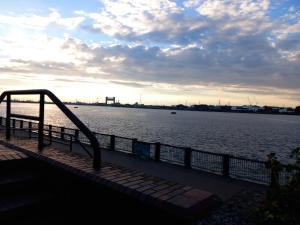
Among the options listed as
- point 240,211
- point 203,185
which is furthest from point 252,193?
point 203,185

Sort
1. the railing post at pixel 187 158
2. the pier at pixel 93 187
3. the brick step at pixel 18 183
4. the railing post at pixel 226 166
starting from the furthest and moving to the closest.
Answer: the railing post at pixel 187 158 → the railing post at pixel 226 166 → the brick step at pixel 18 183 → the pier at pixel 93 187

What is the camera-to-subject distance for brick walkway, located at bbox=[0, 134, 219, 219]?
3.90 metres

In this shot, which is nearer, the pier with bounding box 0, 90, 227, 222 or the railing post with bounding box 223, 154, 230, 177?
the pier with bounding box 0, 90, 227, 222

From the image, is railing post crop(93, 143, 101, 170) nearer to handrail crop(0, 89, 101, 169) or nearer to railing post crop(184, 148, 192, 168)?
handrail crop(0, 89, 101, 169)

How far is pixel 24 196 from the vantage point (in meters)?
5.54

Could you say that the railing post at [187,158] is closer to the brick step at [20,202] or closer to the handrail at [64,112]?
the handrail at [64,112]

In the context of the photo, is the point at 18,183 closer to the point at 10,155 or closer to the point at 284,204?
the point at 10,155

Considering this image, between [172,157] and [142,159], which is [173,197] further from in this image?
[172,157]

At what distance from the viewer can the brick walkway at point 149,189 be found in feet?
12.8

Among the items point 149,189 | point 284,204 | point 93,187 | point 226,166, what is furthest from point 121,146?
point 284,204

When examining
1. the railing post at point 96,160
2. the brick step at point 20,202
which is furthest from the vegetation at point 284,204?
the brick step at point 20,202

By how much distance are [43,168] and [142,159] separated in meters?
7.28

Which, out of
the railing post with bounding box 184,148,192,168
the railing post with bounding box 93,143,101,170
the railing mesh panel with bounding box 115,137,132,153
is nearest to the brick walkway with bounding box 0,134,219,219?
the railing post with bounding box 93,143,101,170

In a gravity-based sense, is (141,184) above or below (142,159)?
above
